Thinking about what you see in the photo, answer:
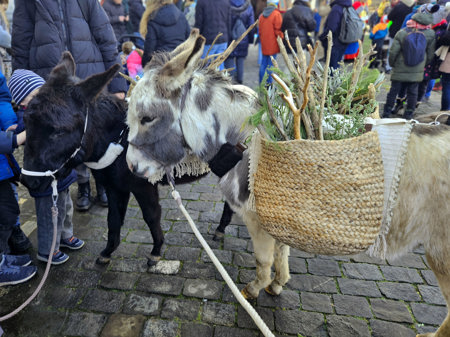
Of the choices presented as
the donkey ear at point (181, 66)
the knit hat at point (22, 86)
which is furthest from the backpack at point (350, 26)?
the knit hat at point (22, 86)

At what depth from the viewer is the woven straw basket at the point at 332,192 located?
5.60 feet

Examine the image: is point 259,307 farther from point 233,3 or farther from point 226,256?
point 233,3

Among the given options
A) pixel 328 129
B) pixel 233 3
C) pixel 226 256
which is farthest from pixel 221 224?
pixel 233 3

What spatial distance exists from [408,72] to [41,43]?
690cm

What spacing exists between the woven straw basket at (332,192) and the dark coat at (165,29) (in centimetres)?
503

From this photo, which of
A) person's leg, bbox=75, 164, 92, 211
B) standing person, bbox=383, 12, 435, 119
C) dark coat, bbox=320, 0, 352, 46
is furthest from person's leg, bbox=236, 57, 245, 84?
person's leg, bbox=75, 164, 92, 211

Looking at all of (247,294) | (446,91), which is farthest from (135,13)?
(247,294)

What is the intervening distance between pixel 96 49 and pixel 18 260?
2.61m

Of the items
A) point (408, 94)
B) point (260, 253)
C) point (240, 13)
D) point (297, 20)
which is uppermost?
point (240, 13)

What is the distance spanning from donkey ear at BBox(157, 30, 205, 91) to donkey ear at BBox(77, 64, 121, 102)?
1.84 ft

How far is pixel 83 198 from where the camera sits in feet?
14.0

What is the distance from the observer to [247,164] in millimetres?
2264

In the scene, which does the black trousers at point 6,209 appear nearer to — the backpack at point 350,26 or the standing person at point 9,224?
the standing person at point 9,224

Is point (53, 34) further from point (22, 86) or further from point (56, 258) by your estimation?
point (56, 258)
